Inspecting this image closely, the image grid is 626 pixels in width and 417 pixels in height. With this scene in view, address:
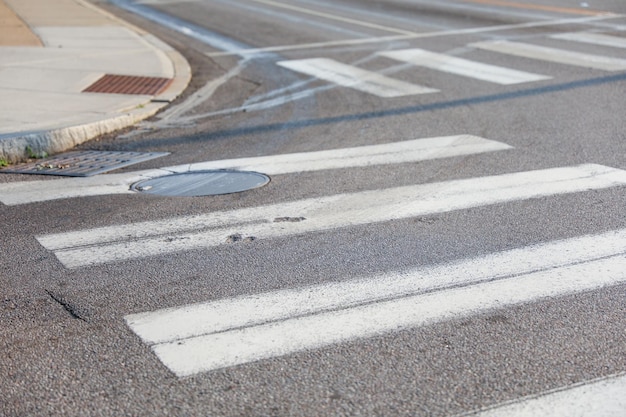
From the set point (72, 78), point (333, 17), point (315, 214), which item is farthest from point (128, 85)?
point (333, 17)

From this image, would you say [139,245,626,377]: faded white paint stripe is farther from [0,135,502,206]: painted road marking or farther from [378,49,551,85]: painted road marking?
[378,49,551,85]: painted road marking

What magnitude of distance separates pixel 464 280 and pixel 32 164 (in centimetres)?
448

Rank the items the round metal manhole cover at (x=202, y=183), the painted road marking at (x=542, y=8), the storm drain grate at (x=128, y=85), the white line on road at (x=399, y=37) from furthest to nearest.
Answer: the painted road marking at (x=542, y=8)
the white line on road at (x=399, y=37)
the storm drain grate at (x=128, y=85)
the round metal manhole cover at (x=202, y=183)

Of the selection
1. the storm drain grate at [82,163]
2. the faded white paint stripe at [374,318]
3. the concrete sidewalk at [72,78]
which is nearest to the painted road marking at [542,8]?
the concrete sidewalk at [72,78]

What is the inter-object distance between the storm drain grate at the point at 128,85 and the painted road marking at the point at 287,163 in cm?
351

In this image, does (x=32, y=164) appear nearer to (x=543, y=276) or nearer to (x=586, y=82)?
(x=543, y=276)

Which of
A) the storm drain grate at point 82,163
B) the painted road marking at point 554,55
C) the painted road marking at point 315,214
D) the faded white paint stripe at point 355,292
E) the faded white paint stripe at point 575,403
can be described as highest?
the faded white paint stripe at point 575,403

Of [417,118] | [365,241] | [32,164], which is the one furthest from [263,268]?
[417,118]

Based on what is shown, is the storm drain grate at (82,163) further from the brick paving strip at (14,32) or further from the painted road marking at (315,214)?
the brick paving strip at (14,32)

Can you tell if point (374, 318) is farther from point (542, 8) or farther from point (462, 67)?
point (542, 8)

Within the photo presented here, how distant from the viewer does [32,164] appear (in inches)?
317

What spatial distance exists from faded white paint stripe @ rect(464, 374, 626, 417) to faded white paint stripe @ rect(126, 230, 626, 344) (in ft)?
3.89

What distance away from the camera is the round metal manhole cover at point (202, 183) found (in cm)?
694

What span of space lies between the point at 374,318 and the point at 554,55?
10033 mm
